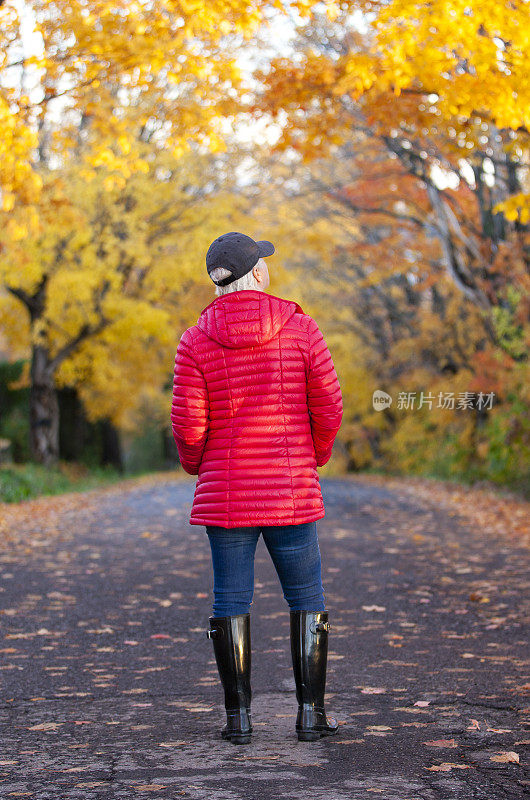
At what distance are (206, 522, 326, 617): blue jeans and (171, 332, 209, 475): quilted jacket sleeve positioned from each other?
1.09ft

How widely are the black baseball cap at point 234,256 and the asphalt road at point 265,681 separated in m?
1.87

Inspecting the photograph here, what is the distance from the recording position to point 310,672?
3.97 metres

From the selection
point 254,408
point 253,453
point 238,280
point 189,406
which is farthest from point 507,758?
point 238,280

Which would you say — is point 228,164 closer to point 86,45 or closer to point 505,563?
point 86,45

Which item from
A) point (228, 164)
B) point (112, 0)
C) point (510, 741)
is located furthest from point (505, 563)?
point (228, 164)

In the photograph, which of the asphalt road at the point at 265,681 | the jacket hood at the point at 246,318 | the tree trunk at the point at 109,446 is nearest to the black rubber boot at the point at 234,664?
the asphalt road at the point at 265,681

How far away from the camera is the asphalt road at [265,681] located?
136 inches

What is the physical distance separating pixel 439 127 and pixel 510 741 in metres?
12.1

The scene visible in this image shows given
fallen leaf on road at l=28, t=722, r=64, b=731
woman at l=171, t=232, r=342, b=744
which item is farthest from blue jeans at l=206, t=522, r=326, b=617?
fallen leaf on road at l=28, t=722, r=64, b=731

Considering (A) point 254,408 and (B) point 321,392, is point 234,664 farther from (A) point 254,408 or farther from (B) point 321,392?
(B) point 321,392

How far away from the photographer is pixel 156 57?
1220cm

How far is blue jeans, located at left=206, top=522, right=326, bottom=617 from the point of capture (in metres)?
3.98

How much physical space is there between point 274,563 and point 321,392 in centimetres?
71

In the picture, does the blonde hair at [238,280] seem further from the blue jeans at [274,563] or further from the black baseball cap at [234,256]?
the blue jeans at [274,563]
